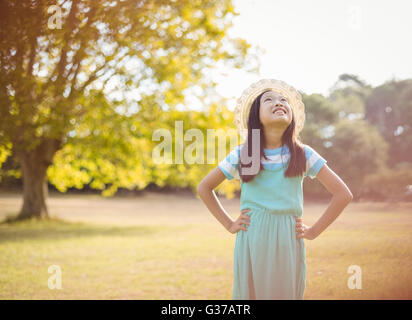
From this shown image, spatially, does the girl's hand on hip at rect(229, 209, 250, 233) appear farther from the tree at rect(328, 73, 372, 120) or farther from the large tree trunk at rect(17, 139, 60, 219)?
the large tree trunk at rect(17, 139, 60, 219)

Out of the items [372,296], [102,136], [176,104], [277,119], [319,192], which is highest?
[176,104]

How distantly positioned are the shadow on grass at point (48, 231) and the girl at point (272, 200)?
24.0ft

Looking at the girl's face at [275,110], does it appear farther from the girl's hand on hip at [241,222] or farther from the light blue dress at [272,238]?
the girl's hand on hip at [241,222]

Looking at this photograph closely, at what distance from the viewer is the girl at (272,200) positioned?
6.79 feet

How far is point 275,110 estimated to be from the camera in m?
2.15

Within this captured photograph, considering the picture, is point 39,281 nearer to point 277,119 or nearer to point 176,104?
point 277,119

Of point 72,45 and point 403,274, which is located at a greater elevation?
point 72,45

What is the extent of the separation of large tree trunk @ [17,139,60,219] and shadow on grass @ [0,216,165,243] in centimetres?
34

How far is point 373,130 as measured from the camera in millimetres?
4020

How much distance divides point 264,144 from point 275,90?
35 centimetres

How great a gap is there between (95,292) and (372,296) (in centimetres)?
291

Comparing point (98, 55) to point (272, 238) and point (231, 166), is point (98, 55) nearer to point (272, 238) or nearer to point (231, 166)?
point (231, 166)

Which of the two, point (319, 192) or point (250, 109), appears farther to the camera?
point (319, 192)

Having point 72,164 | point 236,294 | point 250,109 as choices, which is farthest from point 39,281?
point 72,164
